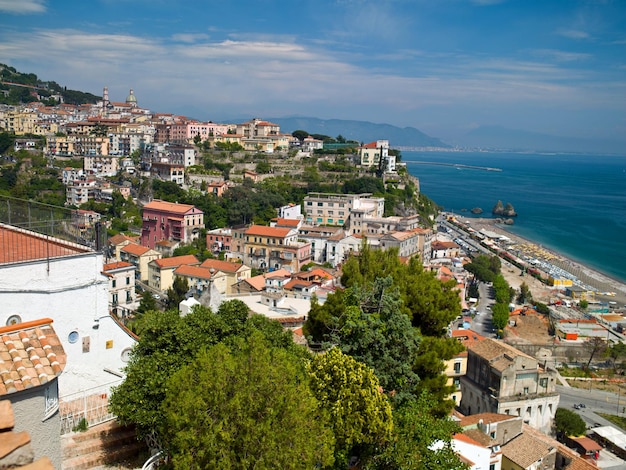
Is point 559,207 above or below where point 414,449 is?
below

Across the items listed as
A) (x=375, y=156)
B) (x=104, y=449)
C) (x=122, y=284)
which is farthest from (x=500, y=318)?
(x=375, y=156)

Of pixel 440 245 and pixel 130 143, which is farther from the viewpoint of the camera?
pixel 130 143

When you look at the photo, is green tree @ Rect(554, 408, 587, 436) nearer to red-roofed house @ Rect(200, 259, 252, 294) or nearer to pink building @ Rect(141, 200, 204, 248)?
red-roofed house @ Rect(200, 259, 252, 294)

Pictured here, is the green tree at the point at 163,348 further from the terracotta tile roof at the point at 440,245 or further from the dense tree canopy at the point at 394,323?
the terracotta tile roof at the point at 440,245

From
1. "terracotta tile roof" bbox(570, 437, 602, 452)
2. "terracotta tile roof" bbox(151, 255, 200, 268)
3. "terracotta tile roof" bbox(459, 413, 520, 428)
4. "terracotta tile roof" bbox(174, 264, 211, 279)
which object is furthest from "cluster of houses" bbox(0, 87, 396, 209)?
"terracotta tile roof" bbox(459, 413, 520, 428)

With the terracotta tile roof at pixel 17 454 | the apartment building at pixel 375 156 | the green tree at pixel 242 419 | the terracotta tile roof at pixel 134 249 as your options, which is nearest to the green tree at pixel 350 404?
the green tree at pixel 242 419

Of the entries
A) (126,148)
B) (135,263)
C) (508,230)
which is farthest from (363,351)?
(508,230)

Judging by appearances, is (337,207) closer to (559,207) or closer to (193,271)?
(193,271)
